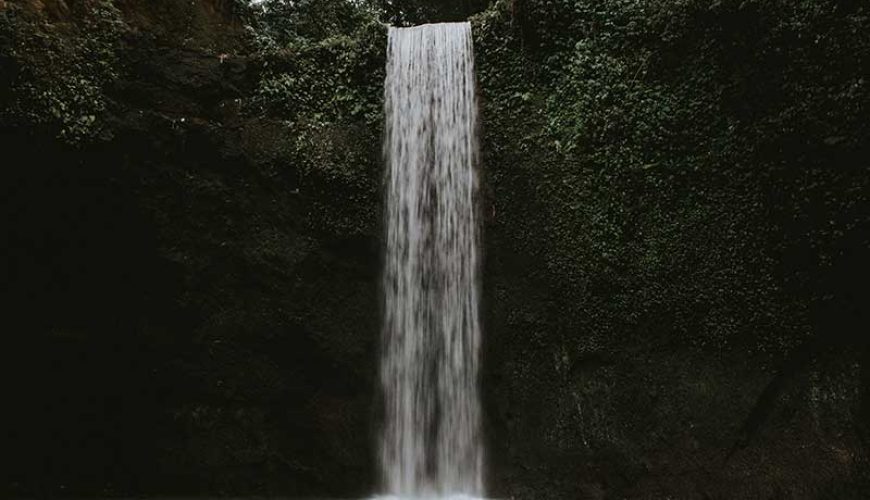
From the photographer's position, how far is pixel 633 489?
5.62 m

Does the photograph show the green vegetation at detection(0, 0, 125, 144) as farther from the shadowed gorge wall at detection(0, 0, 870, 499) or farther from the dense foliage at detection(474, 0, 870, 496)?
the dense foliage at detection(474, 0, 870, 496)

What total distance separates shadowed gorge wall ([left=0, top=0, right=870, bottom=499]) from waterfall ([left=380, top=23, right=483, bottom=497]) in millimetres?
225

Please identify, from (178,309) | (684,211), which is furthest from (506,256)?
(178,309)

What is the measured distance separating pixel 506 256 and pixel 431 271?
0.93 meters

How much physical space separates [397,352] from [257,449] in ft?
6.38

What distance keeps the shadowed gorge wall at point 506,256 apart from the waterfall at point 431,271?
225mm

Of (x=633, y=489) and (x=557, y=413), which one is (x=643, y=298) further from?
(x=633, y=489)

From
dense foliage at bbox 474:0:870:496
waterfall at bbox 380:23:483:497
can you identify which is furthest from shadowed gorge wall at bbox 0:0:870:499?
waterfall at bbox 380:23:483:497

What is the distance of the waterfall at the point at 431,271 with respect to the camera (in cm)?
637

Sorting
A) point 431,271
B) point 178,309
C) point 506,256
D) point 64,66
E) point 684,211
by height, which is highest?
point 64,66

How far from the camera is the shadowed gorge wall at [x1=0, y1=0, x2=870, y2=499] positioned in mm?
5434

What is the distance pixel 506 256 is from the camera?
6605mm

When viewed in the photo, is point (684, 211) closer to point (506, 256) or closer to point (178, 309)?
point (506, 256)

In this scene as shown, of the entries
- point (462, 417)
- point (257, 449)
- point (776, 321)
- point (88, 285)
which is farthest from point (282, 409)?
point (776, 321)
